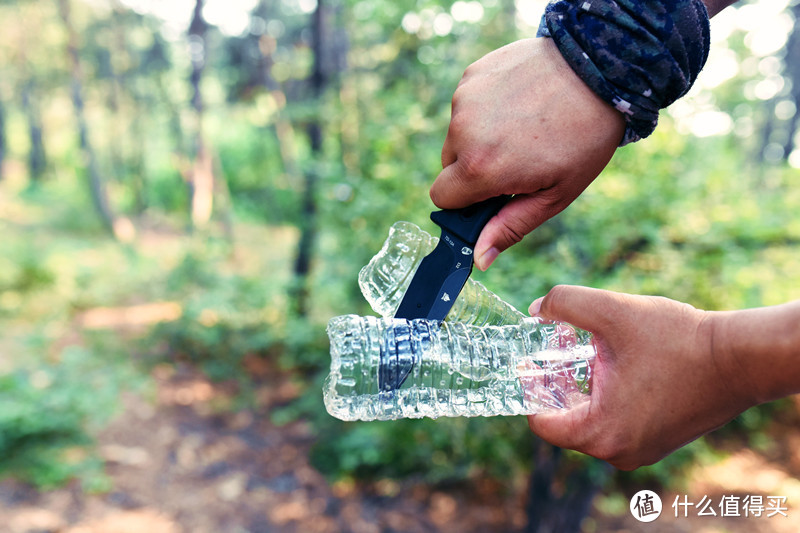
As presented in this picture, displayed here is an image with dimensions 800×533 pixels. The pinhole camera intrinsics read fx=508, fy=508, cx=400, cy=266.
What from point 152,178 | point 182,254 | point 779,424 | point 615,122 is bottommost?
point 152,178

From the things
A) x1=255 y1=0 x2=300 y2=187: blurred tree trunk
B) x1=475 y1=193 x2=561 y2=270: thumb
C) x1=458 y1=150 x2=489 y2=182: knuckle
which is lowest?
x1=255 y1=0 x2=300 y2=187: blurred tree trunk

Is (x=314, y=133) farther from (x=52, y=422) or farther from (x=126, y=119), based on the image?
(x=126, y=119)

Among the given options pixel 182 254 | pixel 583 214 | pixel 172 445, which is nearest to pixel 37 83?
pixel 182 254

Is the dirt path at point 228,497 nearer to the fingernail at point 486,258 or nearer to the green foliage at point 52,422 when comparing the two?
the green foliage at point 52,422

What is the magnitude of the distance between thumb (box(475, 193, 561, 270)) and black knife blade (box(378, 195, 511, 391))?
24 millimetres

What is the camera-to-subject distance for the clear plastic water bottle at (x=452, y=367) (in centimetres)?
126

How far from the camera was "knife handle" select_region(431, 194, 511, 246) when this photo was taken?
1.24 metres

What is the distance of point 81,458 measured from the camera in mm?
4766

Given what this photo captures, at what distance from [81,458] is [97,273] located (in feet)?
23.2

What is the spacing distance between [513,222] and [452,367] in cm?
43

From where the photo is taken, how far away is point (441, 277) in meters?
1.31

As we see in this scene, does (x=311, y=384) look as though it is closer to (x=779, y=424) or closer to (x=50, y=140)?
(x=779, y=424)

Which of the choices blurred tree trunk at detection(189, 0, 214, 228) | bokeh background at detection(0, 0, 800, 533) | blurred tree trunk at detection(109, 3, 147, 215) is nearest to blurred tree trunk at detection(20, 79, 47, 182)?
blurred tree trunk at detection(109, 3, 147, 215)

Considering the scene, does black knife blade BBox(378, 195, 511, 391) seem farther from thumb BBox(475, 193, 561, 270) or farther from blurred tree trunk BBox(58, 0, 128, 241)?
blurred tree trunk BBox(58, 0, 128, 241)
